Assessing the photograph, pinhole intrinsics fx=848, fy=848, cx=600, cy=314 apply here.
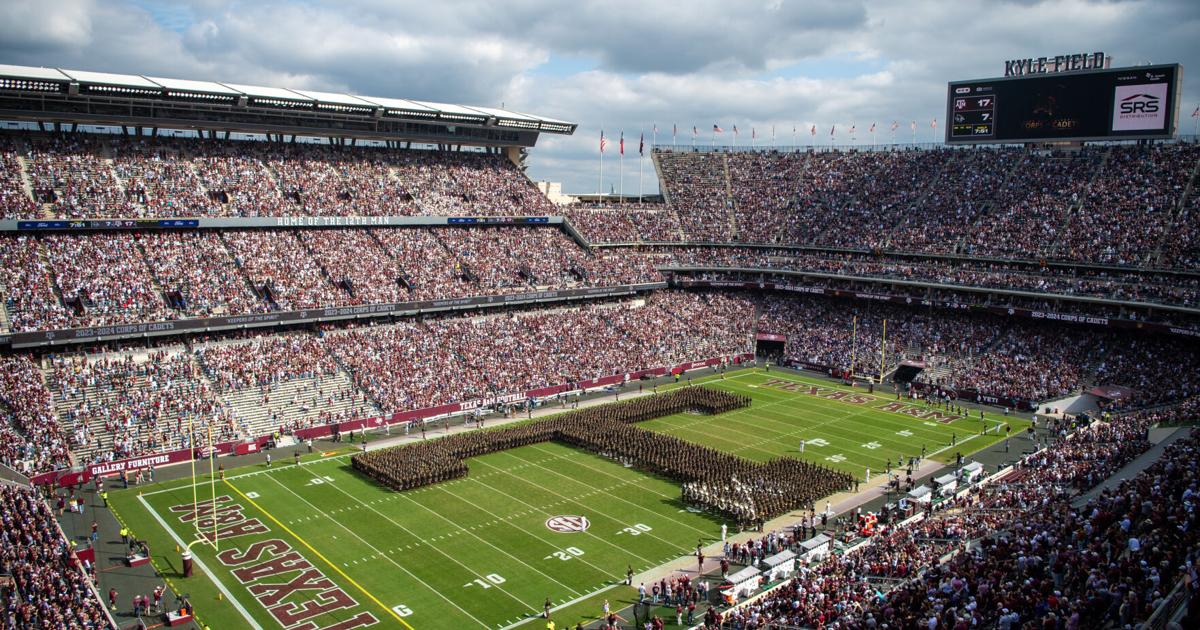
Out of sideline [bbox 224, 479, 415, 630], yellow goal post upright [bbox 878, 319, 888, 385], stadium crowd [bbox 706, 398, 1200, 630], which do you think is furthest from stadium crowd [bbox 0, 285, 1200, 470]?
stadium crowd [bbox 706, 398, 1200, 630]

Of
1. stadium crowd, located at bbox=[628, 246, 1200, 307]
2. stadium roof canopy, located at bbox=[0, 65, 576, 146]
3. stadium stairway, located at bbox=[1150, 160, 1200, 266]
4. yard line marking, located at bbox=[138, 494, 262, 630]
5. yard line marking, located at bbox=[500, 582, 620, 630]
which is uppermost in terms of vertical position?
stadium roof canopy, located at bbox=[0, 65, 576, 146]

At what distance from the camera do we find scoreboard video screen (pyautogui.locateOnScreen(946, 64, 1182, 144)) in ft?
169

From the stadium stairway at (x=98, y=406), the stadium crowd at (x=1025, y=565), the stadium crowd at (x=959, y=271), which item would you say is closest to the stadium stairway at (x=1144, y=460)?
the stadium crowd at (x=1025, y=565)

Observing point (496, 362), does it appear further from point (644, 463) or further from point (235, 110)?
point (235, 110)

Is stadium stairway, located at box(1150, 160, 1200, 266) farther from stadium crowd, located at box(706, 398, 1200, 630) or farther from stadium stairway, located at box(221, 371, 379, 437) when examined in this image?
stadium stairway, located at box(221, 371, 379, 437)

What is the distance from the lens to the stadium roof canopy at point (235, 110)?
42.0 meters

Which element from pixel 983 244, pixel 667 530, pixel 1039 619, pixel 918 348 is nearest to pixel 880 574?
pixel 1039 619

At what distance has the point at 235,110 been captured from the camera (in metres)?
48.3

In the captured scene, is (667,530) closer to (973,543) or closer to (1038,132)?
(973,543)

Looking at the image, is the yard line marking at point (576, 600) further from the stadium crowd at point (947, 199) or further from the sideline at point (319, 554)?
the stadium crowd at point (947, 199)

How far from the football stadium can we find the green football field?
157 millimetres

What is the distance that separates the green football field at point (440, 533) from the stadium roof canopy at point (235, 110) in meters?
22.6

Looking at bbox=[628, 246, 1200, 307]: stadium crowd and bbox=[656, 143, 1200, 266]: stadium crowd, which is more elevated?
bbox=[656, 143, 1200, 266]: stadium crowd

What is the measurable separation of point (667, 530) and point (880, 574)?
840 cm
